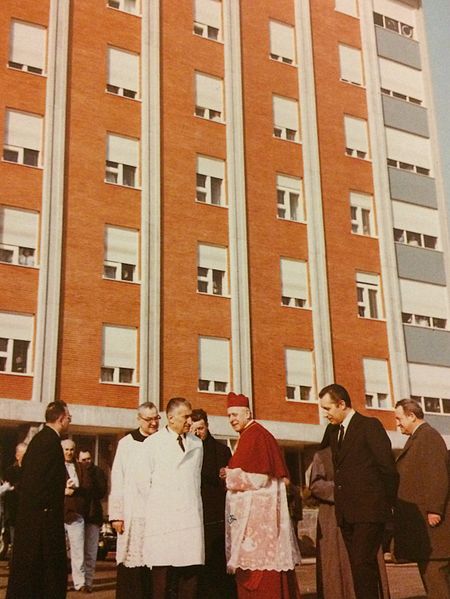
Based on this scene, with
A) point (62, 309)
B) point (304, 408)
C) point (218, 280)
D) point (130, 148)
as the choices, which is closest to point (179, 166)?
point (130, 148)

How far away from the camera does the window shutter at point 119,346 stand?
2354cm

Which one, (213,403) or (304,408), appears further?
(304,408)

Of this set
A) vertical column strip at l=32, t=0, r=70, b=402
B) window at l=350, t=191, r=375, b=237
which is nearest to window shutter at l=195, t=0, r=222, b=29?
vertical column strip at l=32, t=0, r=70, b=402

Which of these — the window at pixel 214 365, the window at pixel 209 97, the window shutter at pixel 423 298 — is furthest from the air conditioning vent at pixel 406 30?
the window at pixel 214 365

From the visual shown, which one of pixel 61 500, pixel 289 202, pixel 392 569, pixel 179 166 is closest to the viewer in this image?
pixel 61 500

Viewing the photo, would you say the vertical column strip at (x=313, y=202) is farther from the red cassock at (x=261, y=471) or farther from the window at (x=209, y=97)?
the red cassock at (x=261, y=471)

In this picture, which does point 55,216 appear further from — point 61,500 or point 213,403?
point 61,500

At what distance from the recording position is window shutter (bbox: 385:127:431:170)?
3203 cm

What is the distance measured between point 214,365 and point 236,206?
233 inches

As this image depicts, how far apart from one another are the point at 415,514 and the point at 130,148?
2050 cm

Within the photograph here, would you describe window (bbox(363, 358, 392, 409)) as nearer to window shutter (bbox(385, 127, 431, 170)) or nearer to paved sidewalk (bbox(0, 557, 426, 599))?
window shutter (bbox(385, 127, 431, 170))

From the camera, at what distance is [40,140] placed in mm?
24375

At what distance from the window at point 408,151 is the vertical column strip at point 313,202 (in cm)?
388

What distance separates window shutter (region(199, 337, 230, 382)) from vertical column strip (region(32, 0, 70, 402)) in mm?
4980
